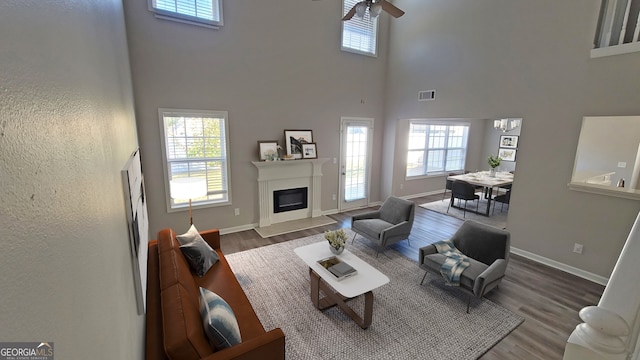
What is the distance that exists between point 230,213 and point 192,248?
7.52 ft

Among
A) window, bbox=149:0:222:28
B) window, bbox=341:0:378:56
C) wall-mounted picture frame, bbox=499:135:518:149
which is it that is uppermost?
window, bbox=341:0:378:56

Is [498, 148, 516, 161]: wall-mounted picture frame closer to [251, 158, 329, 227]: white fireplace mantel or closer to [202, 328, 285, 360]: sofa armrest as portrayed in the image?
[251, 158, 329, 227]: white fireplace mantel

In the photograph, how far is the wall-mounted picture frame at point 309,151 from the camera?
225 inches

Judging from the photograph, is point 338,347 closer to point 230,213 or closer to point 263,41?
point 230,213

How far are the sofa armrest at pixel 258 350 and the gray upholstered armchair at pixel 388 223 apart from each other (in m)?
2.67

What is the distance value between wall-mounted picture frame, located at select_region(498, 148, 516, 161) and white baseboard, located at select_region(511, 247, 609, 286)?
5.20 meters

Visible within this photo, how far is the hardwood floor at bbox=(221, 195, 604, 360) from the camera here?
2645 mm

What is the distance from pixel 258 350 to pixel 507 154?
31.5ft

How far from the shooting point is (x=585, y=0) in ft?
11.9

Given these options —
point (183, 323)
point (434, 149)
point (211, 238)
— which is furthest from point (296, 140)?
point (434, 149)

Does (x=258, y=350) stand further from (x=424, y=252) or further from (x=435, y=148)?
(x=435, y=148)

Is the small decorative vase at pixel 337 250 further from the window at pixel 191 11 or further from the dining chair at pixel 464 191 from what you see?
the dining chair at pixel 464 191

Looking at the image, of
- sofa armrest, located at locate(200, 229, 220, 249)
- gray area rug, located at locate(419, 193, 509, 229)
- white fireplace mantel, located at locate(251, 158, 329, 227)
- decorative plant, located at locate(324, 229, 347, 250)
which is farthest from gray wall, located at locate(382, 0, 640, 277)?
sofa armrest, located at locate(200, 229, 220, 249)

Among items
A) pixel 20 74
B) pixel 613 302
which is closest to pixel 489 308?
pixel 613 302
